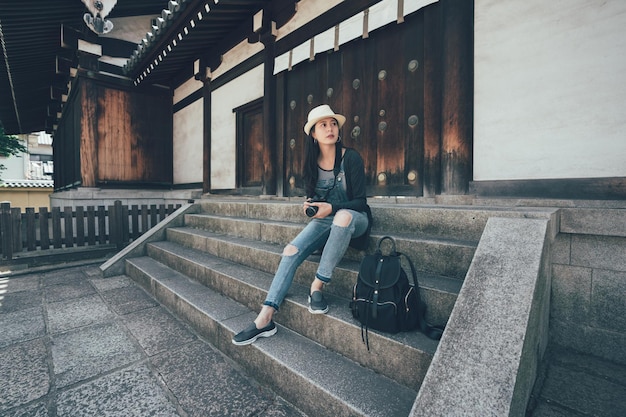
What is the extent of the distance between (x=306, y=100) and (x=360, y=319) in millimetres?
4466

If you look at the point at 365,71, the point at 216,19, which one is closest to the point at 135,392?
the point at 365,71

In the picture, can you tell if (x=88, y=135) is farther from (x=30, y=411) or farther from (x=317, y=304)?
(x=317, y=304)

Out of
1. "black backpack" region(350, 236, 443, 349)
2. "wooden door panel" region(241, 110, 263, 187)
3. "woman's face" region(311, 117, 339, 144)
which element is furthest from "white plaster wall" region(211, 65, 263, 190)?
"black backpack" region(350, 236, 443, 349)

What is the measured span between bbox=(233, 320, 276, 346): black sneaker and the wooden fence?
5.86 meters

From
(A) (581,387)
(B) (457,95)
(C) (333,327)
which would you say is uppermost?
(B) (457,95)

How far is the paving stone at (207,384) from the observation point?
190cm

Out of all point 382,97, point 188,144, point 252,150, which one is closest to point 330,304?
point 382,97

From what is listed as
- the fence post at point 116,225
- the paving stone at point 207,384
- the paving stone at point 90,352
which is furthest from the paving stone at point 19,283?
the paving stone at point 207,384

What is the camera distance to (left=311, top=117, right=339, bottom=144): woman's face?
2738 millimetres

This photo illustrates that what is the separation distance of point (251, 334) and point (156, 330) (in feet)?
4.46

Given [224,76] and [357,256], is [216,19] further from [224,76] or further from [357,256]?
[357,256]

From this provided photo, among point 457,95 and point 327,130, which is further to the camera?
point 457,95

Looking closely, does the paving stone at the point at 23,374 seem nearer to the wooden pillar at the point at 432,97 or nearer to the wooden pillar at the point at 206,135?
the wooden pillar at the point at 432,97

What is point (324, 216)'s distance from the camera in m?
2.57
